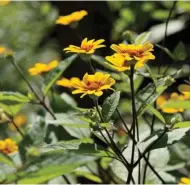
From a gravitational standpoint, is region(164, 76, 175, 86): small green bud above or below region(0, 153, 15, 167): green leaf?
above

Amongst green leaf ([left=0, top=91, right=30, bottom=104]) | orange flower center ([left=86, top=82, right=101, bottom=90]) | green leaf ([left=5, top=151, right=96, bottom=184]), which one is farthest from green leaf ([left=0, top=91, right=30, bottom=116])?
green leaf ([left=5, top=151, right=96, bottom=184])

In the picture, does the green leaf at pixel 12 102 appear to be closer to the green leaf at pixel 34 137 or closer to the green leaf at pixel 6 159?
the green leaf at pixel 34 137

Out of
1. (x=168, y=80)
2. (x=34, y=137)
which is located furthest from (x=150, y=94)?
(x=34, y=137)

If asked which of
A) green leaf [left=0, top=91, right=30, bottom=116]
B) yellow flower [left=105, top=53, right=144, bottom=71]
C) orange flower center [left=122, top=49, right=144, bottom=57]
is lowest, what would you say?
green leaf [left=0, top=91, right=30, bottom=116]

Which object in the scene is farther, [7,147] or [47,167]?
[7,147]

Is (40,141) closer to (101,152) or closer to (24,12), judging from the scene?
(101,152)

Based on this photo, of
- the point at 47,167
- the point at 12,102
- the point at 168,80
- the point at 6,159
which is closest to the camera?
the point at 47,167

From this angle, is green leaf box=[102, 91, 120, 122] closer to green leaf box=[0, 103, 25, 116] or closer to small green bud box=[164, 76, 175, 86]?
small green bud box=[164, 76, 175, 86]

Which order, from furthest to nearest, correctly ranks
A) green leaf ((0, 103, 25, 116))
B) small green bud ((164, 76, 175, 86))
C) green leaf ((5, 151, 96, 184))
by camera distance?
1. green leaf ((0, 103, 25, 116))
2. small green bud ((164, 76, 175, 86))
3. green leaf ((5, 151, 96, 184))

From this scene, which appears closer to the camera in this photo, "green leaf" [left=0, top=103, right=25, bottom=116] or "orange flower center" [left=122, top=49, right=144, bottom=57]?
"orange flower center" [left=122, top=49, right=144, bottom=57]

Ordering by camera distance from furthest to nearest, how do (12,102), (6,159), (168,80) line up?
(12,102) → (168,80) → (6,159)

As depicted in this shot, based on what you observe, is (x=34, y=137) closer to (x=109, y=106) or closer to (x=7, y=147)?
(x=7, y=147)

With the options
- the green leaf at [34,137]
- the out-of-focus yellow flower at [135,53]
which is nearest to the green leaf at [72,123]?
the green leaf at [34,137]

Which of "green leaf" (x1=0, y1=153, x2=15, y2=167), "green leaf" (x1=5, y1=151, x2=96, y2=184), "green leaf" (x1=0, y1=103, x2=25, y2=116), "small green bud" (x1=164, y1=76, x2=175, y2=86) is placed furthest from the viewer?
"green leaf" (x1=0, y1=103, x2=25, y2=116)
